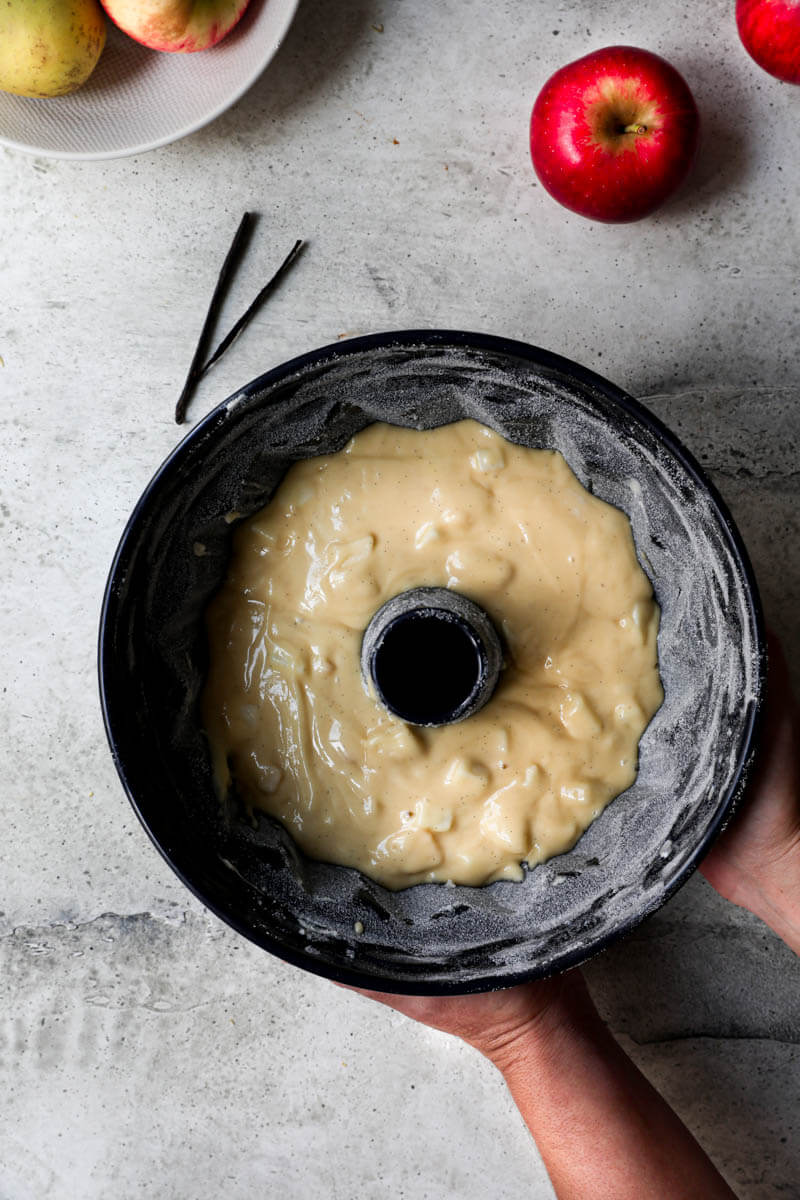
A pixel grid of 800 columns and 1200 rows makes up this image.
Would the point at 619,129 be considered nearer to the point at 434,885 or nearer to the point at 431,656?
the point at 431,656

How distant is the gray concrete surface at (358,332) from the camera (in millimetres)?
1359

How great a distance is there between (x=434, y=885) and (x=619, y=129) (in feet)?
3.14

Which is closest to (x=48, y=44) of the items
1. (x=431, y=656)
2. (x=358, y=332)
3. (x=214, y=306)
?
(x=214, y=306)

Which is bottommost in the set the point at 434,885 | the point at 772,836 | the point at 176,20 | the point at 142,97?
the point at 434,885

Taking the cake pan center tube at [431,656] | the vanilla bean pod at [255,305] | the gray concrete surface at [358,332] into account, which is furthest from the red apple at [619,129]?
the cake pan center tube at [431,656]

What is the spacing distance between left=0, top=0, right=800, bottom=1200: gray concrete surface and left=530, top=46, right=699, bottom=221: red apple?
0.28 feet

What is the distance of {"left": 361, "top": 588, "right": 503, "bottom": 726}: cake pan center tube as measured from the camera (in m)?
1.09

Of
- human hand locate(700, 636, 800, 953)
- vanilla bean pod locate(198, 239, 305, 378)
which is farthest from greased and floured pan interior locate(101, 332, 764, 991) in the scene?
vanilla bean pod locate(198, 239, 305, 378)

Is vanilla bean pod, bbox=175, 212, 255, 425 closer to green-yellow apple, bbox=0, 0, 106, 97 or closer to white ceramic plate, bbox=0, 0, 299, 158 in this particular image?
white ceramic plate, bbox=0, 0, 299, 158

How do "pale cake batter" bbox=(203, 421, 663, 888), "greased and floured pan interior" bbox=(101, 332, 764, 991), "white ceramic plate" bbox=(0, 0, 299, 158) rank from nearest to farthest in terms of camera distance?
"greased and floured pan interior" bbox=(101, 332, 764, 991), "pale cake batter" bbox=(203, 421, 663, 888), "white ceramic plate" bbox=(0, 0, 299, 158)

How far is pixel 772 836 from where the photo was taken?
1.24 metres

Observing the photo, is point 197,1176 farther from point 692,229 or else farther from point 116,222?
point 692,229

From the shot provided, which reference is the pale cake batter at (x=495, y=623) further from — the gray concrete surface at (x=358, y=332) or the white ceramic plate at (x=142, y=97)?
the white ceramic plate at (x=142, y=97)

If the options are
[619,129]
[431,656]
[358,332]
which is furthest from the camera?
[358,332]
